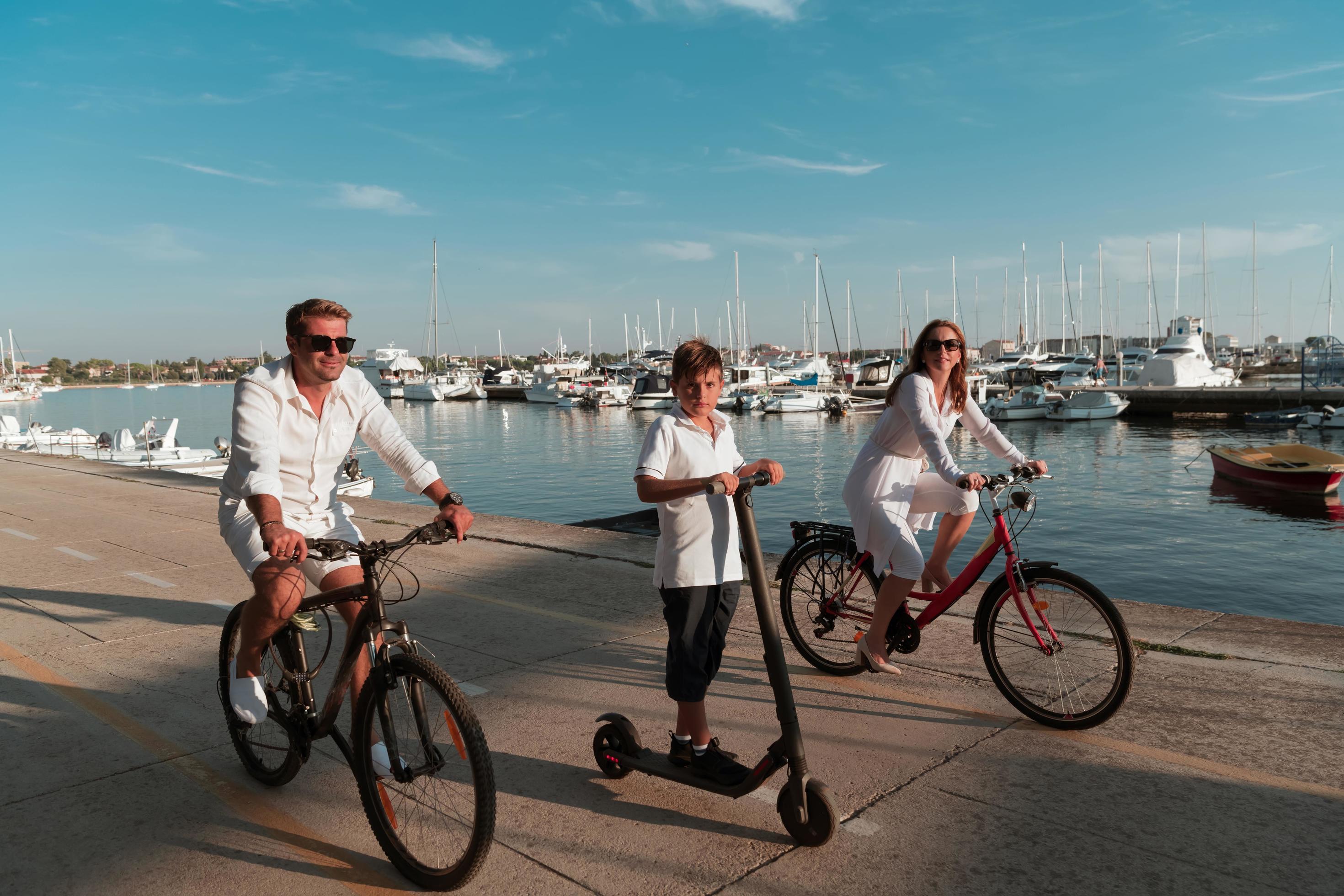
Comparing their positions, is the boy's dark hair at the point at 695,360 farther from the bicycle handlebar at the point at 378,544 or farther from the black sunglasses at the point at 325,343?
the black sunglasses at the point at 325,343

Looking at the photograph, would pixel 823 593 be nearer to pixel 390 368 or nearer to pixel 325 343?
pixel 325 343

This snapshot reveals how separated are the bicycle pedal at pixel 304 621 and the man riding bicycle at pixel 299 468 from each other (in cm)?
9

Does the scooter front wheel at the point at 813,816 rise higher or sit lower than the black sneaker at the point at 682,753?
lower

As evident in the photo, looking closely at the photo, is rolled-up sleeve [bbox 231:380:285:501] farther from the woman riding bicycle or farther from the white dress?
the woman riding bicycle

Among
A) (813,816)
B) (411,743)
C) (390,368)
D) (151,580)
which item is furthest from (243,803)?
(390,368)

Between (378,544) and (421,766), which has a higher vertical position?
(378,544)

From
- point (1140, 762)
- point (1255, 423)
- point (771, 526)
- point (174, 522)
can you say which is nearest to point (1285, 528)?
point (771, 526)

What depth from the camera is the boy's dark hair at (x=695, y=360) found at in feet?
10.5

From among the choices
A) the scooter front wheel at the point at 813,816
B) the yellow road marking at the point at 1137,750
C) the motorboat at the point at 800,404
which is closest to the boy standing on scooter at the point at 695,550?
the scooter front wheel at the point at 813,816

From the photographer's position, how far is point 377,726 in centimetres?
295

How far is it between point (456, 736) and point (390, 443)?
1.26 meters

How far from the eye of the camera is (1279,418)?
45.2m

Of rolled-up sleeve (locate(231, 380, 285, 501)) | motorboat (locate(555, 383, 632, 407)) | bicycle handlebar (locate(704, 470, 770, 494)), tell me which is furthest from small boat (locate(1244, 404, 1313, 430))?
rolled-up sleeve (locate(231, 380, 285, 501))

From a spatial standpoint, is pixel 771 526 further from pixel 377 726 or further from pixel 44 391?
pixel 44 391
